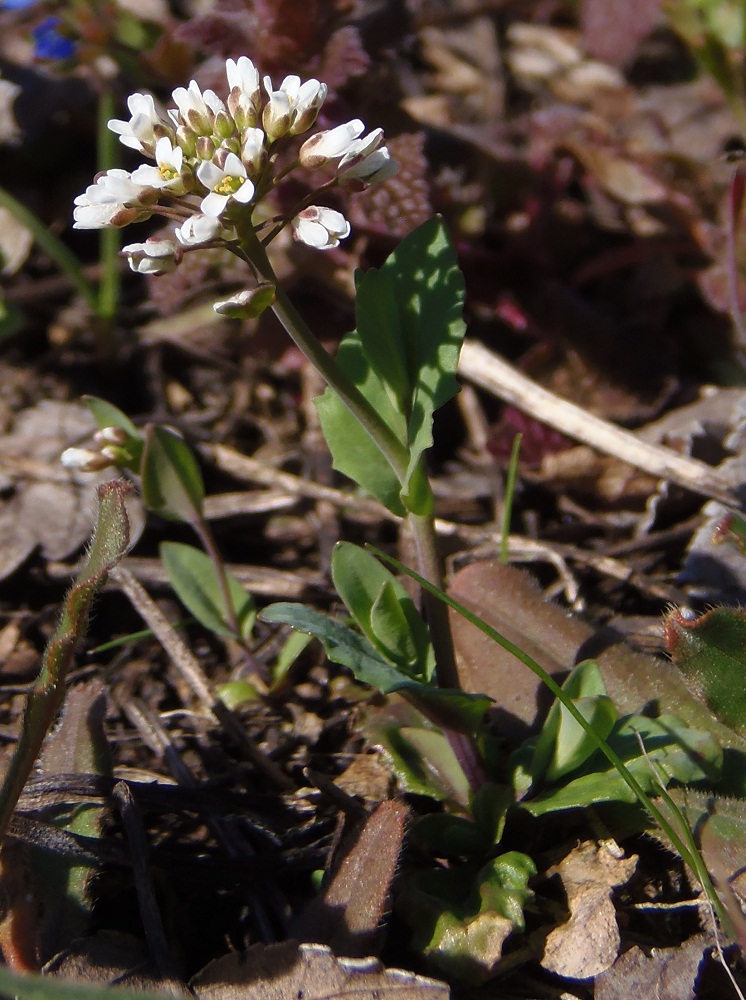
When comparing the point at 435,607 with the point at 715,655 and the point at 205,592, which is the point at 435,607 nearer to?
the point at 715,655

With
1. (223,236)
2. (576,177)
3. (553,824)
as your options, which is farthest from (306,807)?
(576,177)

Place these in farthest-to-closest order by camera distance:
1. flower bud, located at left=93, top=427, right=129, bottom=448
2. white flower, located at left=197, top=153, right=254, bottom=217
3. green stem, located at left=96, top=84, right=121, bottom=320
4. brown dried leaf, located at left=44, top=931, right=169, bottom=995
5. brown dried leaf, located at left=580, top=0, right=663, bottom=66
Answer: brown dried leaf, located at left=580, top=0, right=663, bottom=66, green stem, located at left=96, top=84, right=121, bottom=320, flower bud, located at left=93, top=427, right=129, bottom=448, brown dried leaf, located at left=44, top=931, right=169, bottom=995, white flower, located at left=197, top=153, right=254, bottom=217

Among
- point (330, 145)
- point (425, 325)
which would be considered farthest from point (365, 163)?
point (425, 325)

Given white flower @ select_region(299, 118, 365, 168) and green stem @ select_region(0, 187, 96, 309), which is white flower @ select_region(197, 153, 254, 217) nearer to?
white flower @ select_region(299, 118, 365, 168)

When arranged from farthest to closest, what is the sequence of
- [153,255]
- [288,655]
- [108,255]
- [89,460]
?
1. [108,255]
2. [288,655]
3. [89,460]
4. [153,255]

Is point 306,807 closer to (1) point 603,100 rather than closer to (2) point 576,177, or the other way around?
(2) point 576,177

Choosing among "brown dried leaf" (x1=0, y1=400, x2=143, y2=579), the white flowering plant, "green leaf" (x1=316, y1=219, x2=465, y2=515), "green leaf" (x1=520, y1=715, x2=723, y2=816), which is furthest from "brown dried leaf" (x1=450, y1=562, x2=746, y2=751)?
"brown dried leaf" (x1=0, y1=400, x2=143, y2=579)
